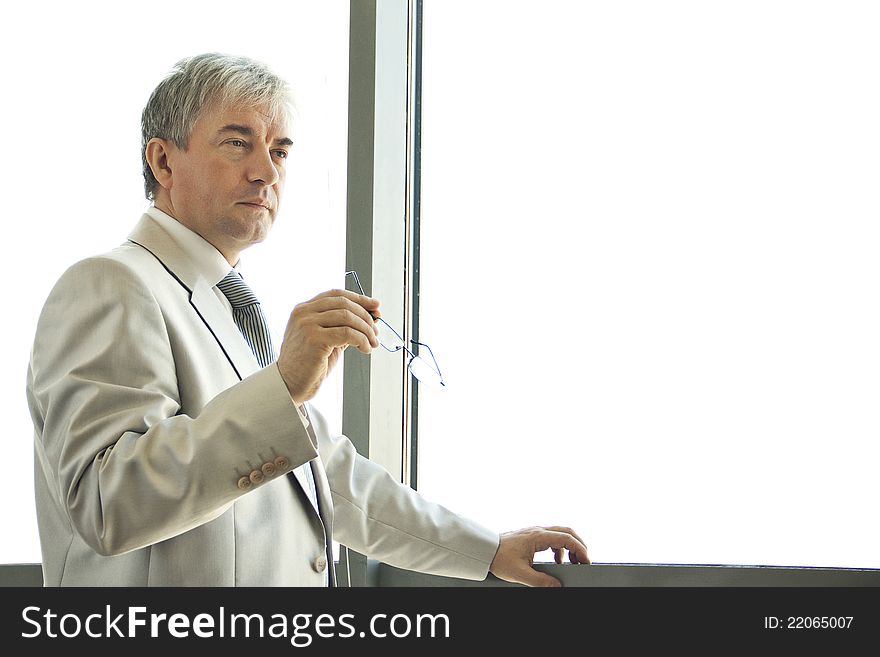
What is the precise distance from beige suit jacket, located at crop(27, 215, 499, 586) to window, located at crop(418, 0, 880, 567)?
0.57 meters

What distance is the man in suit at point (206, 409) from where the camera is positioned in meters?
1.04

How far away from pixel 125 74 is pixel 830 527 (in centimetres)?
171

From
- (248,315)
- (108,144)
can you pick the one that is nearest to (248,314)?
(248,315)

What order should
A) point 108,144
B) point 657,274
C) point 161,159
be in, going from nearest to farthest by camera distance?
point 161,159, point 657,274, point 108,144

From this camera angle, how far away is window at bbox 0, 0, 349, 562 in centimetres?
202

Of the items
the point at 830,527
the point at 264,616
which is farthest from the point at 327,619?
the point at 830,527

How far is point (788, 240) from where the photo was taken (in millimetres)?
1539

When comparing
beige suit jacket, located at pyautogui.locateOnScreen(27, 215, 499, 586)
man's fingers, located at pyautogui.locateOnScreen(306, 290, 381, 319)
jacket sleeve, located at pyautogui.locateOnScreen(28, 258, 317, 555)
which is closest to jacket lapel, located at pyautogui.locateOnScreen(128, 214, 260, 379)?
beige suit jacket, located at pyautogui.locateOnScreen(27, 215, 499, 586)

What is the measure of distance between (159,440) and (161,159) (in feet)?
1.86

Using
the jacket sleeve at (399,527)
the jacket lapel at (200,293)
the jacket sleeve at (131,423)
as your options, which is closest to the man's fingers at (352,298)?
the jacket sleeve at (131,423)

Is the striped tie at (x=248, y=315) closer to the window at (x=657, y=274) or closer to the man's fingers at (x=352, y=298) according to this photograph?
the man's fingers at (x=352, y=298)

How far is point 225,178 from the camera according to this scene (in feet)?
4.60

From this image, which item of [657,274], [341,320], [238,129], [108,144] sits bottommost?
[341,320]

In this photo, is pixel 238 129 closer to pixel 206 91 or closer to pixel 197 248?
pixel 206 91
